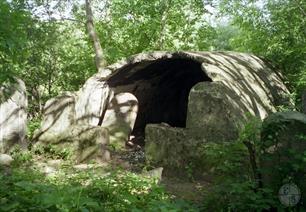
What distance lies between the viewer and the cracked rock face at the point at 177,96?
877 cm

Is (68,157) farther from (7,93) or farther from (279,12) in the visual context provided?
(279,12)

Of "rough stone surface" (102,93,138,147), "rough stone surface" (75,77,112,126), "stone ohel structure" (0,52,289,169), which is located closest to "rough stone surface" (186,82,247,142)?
"stone ohel structure" (0,52,289,169)

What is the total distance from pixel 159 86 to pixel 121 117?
6.24 ft

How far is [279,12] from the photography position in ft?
43.0

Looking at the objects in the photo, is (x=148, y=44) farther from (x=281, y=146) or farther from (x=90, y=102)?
(x=281, y=146)

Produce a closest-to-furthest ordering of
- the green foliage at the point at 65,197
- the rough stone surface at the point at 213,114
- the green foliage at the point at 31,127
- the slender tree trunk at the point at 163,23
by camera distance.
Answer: the green foliage at the point at 65,197
the rough stone surface at the point at 213,114
the green foliage at the point at 31,127
the slender tree trunk at the point at 163,23

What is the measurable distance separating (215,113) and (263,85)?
12.1ft

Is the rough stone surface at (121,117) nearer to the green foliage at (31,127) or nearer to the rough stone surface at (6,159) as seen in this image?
the green foliage at (31,127)

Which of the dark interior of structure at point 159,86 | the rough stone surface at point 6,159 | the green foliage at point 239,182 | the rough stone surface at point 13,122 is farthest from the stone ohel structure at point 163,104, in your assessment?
the green foliage at point 239,182

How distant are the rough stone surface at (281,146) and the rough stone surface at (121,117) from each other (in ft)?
21.6

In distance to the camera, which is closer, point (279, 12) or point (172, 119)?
point (279, 12)

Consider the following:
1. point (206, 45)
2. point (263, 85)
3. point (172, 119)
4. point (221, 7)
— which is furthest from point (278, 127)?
point (206, 45)

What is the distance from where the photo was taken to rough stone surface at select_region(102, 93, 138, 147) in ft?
39.4

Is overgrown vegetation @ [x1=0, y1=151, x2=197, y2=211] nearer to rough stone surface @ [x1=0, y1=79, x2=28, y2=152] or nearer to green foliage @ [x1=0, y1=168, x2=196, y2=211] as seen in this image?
green foliage @ [x1=0, y1=168, x2=196, y2=211]
